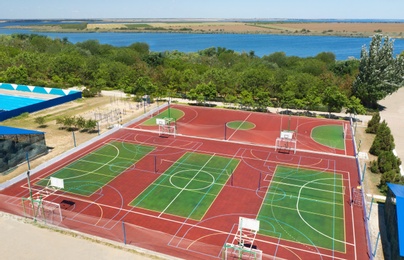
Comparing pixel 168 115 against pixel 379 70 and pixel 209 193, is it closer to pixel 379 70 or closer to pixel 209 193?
pixel 209 193

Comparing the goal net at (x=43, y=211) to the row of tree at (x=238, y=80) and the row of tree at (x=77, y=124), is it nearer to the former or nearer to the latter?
the row of tree at (x=77, y=124)

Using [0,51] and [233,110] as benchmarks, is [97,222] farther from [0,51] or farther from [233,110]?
[0,51]

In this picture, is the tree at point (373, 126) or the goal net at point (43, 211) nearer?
the goal net at point (43, 211)

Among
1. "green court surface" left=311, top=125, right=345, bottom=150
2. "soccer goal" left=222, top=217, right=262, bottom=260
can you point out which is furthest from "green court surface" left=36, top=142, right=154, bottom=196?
"green court surface" left=311, top=125, right=345, bottom=150

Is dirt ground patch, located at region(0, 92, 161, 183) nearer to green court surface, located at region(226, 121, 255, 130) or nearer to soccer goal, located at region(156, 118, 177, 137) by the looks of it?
soccer goal, located at region(156, 118, 177, 137)

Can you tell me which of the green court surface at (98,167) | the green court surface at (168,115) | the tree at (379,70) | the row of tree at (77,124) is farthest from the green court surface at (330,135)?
the row of tree at (77,124)

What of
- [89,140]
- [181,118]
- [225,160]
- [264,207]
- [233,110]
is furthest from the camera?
[233,110]

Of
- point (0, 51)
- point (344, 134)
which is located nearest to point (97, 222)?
point (344, 134)

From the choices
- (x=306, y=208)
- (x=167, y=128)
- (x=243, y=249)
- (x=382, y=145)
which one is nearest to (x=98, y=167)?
(x=167, y=128)
